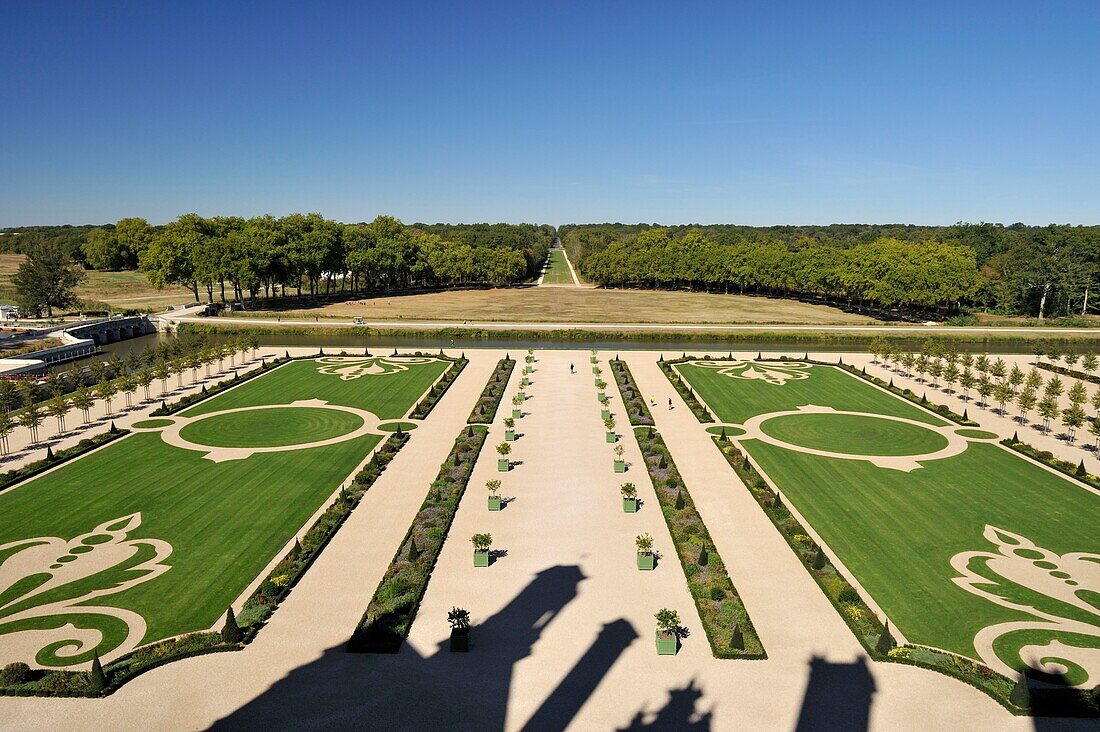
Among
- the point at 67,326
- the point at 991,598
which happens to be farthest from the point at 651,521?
the point at 67,326

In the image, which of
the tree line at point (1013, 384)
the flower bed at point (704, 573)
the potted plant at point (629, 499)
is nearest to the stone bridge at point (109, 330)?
the potted plant at point (629, 499)

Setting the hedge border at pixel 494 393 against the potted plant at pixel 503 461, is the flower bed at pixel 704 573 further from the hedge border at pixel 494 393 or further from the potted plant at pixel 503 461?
the hedge border at pixel 494 393

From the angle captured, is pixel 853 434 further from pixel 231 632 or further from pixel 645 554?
pixel 231 632

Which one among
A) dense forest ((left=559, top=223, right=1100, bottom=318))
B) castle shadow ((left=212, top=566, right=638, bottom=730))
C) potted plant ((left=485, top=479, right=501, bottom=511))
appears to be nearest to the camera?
castle shadow ((left=212, top=566, right=638, bottom=730))

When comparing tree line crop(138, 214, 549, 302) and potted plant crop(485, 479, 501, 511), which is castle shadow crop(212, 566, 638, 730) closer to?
potted plant crop(485, 479, 501, 511)

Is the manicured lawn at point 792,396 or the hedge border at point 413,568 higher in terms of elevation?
the manicured lawn at point 792,396

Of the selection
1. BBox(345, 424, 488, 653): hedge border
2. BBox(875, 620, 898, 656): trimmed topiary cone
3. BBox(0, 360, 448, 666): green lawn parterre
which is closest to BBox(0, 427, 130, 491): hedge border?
BBox(0, 360, 448, 666): green lawn parterre

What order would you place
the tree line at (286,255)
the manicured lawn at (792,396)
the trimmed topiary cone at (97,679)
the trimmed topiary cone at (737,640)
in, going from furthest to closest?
the tree line at (286,255)
the manicured lawn at (792,396)
the trimmed topiary cone at (737,640)
the trimmed topiary cone at (97,679)

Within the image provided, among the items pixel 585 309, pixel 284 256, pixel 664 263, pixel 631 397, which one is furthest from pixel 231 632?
pixel 664 263
